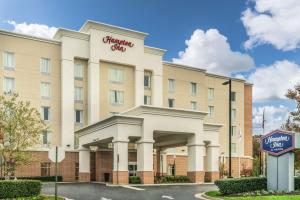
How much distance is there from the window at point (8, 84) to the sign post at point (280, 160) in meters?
34.0

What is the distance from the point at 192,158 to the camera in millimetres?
43469

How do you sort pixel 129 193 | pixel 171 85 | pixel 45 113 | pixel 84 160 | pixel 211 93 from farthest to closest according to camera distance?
pixel 211 93 → pixel 171 85 → pixel 45 113 → pixel 84 160 → pixel 129 193

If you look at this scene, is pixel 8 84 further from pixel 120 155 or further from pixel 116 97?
pixel 120 155

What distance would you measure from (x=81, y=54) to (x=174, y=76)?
1551 cm

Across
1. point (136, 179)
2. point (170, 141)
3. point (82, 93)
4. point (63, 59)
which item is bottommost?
point (136, 179)

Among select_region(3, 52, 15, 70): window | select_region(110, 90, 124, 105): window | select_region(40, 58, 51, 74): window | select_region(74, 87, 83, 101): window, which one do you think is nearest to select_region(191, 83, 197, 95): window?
select_region(110, 90, 124, 105): window

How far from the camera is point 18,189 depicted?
2400cm

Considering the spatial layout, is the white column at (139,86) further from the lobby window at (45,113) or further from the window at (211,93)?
the window at (211,93)

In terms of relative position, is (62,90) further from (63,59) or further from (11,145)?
(11,145)

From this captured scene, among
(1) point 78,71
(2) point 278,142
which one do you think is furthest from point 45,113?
(2) point 278,142

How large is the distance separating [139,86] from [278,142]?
111 feet

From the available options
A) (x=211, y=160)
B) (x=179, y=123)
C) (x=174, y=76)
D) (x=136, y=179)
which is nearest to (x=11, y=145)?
(x=136, y=179)

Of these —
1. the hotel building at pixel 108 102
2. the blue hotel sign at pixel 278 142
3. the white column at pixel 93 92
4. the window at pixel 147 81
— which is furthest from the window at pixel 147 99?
the blue hotel sign at pixel 278 142

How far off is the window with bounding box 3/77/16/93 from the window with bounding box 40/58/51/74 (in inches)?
157
